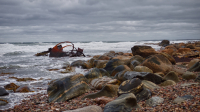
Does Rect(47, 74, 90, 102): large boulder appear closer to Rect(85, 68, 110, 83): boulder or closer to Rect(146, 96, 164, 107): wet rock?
Rect(85, 68, 110, 83): boulder

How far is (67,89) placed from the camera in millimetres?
3979

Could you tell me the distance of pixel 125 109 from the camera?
2635 millimetres

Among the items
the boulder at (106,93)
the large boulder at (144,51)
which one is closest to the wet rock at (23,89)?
the boulder at (106,93)

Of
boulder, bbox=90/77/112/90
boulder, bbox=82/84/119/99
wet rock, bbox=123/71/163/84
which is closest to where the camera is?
boulder, bbox=82/84/119/99

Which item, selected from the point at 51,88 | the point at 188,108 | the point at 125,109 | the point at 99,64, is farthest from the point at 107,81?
the point at 99,64

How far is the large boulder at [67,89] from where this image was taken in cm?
384

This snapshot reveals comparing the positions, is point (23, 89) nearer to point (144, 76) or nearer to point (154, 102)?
point (144, 76)

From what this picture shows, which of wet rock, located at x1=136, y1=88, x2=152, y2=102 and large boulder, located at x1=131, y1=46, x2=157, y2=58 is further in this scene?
large boulder, located at x1=131, y1=46, x2=157, y2=58

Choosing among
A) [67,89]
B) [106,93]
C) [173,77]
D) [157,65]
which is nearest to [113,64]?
[157,65]

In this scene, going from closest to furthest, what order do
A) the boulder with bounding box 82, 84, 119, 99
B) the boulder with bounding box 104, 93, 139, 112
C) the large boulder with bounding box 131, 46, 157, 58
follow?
the boulder with bounding box 104, 93, 139, 112, the boulder with bounding box 82, 84, 119, 99, the large boulder with bounding box 131, 46, 157, 58

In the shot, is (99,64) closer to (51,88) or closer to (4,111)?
(51,88)

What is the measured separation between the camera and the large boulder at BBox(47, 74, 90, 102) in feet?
12.6

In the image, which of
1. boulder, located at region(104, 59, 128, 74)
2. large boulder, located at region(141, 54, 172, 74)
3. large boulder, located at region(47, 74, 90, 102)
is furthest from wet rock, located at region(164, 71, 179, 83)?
large boulder, located at region(47, 74, 90, 102)

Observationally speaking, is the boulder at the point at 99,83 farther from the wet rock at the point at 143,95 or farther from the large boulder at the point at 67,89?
the wet rock at the point at 143,95
